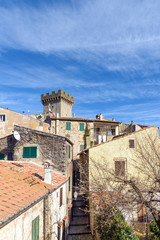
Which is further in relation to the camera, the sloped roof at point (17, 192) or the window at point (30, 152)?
the window at point (30, 152)

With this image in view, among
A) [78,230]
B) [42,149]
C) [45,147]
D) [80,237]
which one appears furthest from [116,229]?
[42,149]

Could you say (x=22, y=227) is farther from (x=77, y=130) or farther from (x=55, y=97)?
(x=55, y=97)

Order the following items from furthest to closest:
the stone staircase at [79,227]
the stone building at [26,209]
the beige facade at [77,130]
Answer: the beige facade at [77,130], the stone staircase at [79,227], the stone building at [26,209]

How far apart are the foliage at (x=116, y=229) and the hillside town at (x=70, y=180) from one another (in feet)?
0.50

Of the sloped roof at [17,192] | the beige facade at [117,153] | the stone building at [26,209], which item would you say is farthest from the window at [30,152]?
the beige facade at [117,153]

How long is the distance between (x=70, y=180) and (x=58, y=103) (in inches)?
1008

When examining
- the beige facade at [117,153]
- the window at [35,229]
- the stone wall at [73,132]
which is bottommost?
the window at [35,229]

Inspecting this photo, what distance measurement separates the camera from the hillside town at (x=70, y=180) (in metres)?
7.39

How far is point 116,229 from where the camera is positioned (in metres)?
9.27

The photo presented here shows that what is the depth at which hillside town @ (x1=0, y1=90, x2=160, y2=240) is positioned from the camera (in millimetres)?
7386

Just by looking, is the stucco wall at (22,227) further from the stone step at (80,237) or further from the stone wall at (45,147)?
the stone step at (80,237)

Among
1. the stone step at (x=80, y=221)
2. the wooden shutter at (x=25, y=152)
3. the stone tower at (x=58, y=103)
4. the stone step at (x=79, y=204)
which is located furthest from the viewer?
the stone tower at (x=58, y=103)

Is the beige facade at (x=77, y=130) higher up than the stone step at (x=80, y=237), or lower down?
higher up

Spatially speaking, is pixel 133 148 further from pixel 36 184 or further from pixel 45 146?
pixel 36 184
